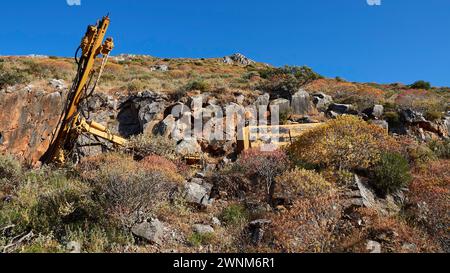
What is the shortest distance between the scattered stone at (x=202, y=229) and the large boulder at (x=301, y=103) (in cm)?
1227

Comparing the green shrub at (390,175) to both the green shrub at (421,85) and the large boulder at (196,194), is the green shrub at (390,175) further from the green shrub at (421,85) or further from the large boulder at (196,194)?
the green shrub at (421,85)

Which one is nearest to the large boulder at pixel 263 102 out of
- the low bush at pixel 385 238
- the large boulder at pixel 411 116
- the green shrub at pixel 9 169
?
the large boulder at pixel 411 116

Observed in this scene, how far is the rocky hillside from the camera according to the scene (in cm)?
603

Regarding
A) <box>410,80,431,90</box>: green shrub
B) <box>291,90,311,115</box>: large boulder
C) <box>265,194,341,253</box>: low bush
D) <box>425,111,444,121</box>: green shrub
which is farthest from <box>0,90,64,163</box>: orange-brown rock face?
<box>410,80,431,90</box>: green shrub

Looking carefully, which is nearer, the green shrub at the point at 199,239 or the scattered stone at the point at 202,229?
the green shrub at the point at 199,239

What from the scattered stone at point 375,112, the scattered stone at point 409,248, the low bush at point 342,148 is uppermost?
the scattered stone at point 375,112

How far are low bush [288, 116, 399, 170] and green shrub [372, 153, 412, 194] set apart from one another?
11.7 inches

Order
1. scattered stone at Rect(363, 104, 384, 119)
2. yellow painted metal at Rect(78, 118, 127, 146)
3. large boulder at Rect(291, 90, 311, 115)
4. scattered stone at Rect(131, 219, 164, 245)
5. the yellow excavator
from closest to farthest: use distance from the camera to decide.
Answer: scattered stone at Rect(131, 219, 164, 245) → the yellow excavator → yellow painted metal at Rect(78, 118, 127, 146) → scattered stone at Rect(363, 104, 384, 119) → large boulder at Rect(291, 90, 311, 115)

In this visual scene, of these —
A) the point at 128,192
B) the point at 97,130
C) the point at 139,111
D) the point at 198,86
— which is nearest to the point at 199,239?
the point at 128,192

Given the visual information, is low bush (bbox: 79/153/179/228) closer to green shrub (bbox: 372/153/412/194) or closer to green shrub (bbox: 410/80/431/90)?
green shrub (bbox: 372/153/412/194)

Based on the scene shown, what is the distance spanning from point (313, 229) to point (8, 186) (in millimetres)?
8481

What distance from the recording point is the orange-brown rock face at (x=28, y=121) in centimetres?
1400
